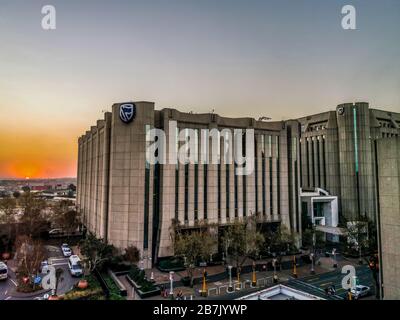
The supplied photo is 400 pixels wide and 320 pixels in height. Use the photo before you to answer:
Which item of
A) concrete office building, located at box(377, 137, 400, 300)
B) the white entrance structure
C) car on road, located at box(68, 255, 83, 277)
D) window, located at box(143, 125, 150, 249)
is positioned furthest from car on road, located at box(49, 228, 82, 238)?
concrete office building, located at box(377, 137, 400, 300)

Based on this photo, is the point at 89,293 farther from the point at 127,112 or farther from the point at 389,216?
the point at 389,216

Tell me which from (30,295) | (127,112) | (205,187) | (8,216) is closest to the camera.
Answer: (30,295)

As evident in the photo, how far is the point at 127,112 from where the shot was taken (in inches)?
914

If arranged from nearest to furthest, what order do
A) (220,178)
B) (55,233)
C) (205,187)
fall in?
(205,187), (220,178), (55,233)

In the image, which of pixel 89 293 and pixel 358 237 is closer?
pixel 89 293

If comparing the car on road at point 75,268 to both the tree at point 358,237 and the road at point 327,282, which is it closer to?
the road at point 327,282

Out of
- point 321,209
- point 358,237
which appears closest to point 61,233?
point 321,209

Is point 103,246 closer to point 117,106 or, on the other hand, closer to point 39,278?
point 39,278

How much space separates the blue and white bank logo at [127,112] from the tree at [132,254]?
10.4m

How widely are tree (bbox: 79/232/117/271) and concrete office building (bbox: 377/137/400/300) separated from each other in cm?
1661

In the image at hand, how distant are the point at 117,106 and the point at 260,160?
48.7ft

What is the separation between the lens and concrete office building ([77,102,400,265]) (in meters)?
23.1

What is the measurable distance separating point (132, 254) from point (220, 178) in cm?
1035

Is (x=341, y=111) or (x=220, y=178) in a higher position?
(x=341, y=111)
